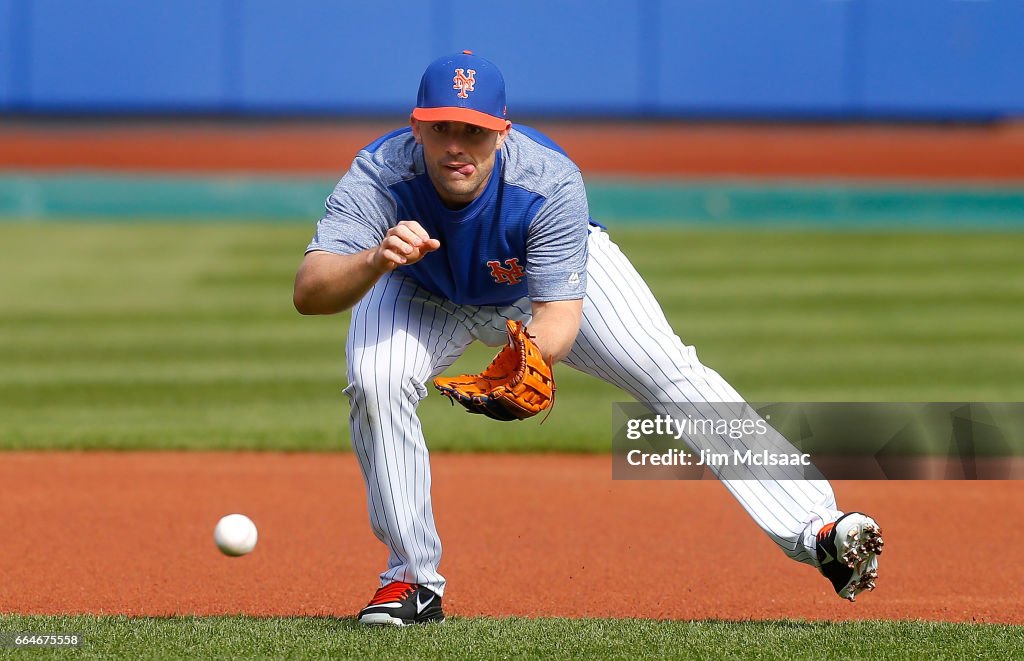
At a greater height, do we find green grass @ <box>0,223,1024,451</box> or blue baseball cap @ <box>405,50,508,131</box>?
blue baseball cap @ <box>405,50,508,131</box>

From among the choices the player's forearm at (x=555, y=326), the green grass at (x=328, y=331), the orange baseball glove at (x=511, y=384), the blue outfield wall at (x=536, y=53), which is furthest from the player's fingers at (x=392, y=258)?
the blue outfield wall at (x=536, y=53)

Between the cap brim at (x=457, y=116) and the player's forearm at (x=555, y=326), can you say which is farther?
the player's forearm at (x=555, y=326)

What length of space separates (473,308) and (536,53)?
16.1 metres

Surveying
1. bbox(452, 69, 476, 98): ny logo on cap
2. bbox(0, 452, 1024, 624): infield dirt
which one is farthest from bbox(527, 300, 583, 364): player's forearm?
bbox(0, 452, 1024, 624): infield dirt

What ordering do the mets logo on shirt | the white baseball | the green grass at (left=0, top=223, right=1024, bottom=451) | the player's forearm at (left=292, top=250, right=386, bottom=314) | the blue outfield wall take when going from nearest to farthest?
the player's forearm at (left=292, top=250, right=386, bottom=314) < the mets logo on shirt < the white baseball < the green grass at (left=0, top=223, right=1024, bottom=451) < the blue outfield wall

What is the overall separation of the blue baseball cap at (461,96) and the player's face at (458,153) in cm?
4

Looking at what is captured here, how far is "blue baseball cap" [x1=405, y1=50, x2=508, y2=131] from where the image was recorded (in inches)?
137

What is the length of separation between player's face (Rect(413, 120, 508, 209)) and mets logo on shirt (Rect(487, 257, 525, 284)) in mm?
245

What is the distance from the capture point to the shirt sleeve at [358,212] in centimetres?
367

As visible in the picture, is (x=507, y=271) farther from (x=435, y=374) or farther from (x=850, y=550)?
(x=850, y=550)

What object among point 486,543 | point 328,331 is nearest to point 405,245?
point 486,543

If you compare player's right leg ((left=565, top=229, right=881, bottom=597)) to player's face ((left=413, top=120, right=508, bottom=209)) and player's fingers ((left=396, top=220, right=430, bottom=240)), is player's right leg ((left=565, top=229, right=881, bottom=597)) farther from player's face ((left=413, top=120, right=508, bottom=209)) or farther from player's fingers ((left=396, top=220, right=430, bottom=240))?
player's fingers ((left=396, top=220, right=430, bottom=240))

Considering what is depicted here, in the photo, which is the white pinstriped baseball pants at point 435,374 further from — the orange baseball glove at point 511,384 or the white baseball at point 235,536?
the white baseball at point 235,536

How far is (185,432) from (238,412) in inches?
26.4
